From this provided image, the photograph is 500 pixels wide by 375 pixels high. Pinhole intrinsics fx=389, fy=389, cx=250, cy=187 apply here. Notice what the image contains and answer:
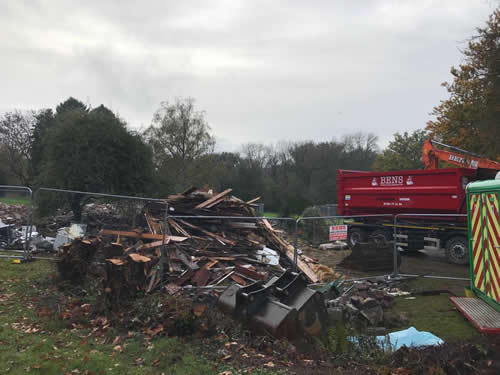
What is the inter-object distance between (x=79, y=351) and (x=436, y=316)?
228 inches

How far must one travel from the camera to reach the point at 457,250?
12.2 meters

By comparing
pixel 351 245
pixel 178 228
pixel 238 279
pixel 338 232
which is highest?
pixel 178 228

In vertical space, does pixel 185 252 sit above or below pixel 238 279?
above

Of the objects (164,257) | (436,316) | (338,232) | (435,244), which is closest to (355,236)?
(338,232)

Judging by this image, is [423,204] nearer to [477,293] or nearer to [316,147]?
[477,293]

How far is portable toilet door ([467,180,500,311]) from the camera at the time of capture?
6023mm

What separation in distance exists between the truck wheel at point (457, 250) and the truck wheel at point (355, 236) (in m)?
3.53

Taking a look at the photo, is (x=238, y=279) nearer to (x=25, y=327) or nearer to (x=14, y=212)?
(x=25, y=327)

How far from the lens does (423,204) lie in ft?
44.1

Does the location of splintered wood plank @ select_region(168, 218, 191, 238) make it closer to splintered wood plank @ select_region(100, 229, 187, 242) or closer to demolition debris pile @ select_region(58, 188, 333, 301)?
demolition debris pile @ select_region(58, 188, 333, 301)

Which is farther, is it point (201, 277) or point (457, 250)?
point (457, 250)

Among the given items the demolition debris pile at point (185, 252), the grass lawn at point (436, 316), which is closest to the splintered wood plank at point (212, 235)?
the demolition debris pile at point (185, 252)

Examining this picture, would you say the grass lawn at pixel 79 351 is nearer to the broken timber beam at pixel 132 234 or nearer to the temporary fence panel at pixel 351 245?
the broken timber beam at pixel 132 234

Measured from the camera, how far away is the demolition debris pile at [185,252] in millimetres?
Answer: 6270
